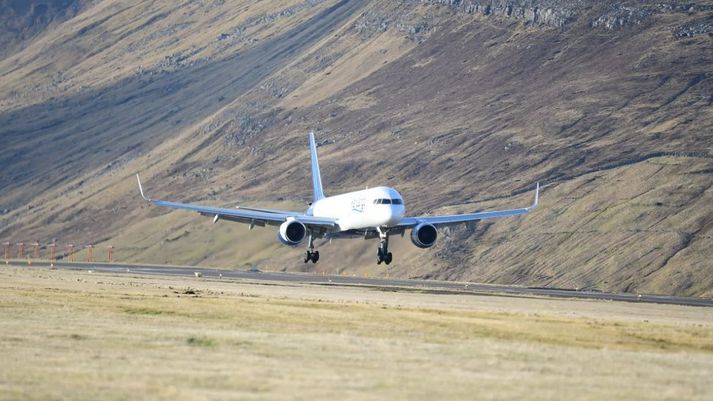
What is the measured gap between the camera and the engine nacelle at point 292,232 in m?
77.2

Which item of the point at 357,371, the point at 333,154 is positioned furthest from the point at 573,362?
the point at 333,154

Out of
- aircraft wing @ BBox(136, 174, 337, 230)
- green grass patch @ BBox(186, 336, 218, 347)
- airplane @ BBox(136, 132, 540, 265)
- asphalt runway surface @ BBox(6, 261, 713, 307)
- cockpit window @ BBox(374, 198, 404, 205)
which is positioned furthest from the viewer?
aircraft wing @ BBox(136, 174, 337, 230)

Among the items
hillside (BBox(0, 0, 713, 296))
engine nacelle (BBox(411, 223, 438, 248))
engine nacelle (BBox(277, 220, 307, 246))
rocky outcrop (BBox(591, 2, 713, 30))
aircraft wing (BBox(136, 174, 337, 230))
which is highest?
rocky outcrop (BBox(591, 2, 713, 30))

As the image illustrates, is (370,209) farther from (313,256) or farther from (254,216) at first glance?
(254,216)

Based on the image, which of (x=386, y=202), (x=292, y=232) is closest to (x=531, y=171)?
(x=292, y=232)

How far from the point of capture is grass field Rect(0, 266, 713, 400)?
2491cm

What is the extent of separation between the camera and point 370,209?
74312 millimetres

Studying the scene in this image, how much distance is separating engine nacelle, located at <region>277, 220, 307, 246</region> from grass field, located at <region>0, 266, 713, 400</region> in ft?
71.3

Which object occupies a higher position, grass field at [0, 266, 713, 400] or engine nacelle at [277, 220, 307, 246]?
grass field at [0, 266, 713, 400]

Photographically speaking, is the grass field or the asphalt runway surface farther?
the asphalt runway surface

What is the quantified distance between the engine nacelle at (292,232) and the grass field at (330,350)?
2172 cm

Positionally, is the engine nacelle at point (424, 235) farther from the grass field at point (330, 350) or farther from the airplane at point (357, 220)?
the grass field at point (330, 350)

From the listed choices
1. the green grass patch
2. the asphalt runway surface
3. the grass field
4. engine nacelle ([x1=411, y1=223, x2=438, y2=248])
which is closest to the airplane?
engine nacelle ([x1=411, y1=223, x2=438, y2=248])

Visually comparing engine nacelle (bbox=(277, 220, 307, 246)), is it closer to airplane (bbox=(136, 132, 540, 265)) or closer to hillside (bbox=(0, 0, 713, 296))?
airplane (bbox=(136, 132, 540, 265))
